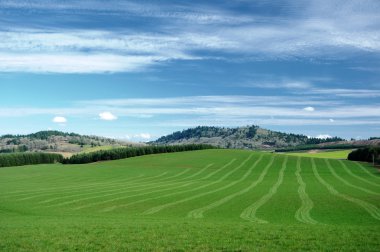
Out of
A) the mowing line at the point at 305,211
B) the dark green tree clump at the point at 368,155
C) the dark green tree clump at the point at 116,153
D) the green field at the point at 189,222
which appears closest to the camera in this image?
the green field at the point at 189,222

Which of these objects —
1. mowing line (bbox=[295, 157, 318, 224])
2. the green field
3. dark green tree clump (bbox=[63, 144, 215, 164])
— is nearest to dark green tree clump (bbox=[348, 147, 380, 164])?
dark green tree clump (bbox=[63, 144, 215, 164])

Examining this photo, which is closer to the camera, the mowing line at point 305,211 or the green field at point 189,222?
the green field at point 189,222

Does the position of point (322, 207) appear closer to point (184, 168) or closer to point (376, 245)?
point (376, 245)

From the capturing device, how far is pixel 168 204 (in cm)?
5169

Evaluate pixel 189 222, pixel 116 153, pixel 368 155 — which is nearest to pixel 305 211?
pixel 189 222

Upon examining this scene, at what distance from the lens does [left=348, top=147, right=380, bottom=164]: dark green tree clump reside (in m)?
150

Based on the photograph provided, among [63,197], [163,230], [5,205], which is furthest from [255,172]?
[163,230]

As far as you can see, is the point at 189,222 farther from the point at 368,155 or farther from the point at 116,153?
the point at 116,153

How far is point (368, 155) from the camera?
6240 inches

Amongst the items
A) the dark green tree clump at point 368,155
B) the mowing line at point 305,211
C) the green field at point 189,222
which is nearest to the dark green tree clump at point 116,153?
the dark green tree clump at point 368,155

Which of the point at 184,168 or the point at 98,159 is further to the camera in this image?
the point at 98,159

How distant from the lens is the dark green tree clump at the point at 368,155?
15038 cm

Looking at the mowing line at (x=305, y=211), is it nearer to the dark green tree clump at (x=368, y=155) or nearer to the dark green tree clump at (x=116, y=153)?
the dark green tree clump at (x=368, y=155)

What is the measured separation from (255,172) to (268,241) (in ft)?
308
